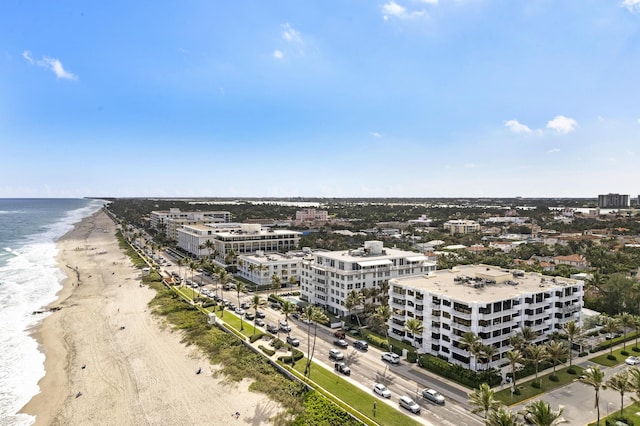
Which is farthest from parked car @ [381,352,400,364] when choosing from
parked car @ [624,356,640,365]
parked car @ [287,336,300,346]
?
parked car @ [624,356,640,365]

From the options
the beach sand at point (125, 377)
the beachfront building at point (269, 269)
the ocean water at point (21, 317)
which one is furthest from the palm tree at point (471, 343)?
the beachfront building at point (269, 269)

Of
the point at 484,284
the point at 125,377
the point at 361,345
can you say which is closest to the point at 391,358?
the point at 361,345

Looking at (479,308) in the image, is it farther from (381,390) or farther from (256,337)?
(256,337)

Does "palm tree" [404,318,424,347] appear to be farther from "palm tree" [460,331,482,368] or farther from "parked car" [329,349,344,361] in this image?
"parked car" [329,349,344,361]

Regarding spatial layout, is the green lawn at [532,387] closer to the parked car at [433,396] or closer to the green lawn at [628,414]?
the green lawn at [628,414]

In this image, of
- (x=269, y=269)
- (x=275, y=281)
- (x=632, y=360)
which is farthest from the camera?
(x=269, y=269)

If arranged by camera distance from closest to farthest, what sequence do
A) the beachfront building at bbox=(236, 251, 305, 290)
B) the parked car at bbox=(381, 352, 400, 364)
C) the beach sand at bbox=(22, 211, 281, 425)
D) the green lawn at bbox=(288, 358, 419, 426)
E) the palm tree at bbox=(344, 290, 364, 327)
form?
the green lawn at bbox=(288, 358, 419, 426), the beach sand at bbox=(22, 211, 281, 425), the parked car at bbox=(381, 352, 400, 364), the palm tree at bbox=(344, 290, 364, 327), the beachfront building at bbox=(236, 251, 305, 290)
